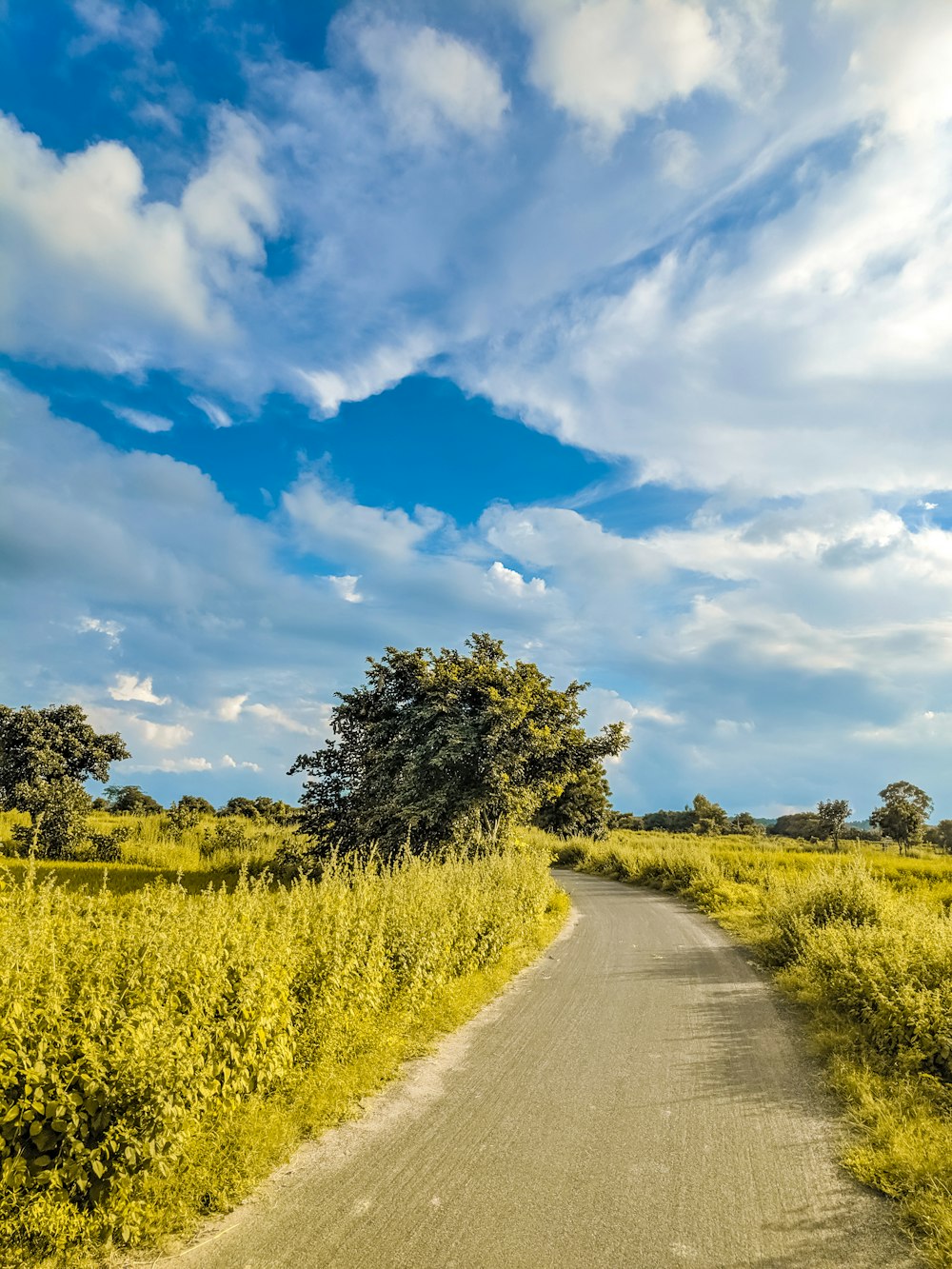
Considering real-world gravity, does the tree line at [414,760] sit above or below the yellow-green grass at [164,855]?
above

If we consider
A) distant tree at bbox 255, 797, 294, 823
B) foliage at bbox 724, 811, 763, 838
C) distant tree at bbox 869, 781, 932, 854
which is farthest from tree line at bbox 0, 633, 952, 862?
foliage at bbox 724, 811, 763, 838

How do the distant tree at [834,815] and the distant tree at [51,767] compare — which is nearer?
the distant tree at [51,767]

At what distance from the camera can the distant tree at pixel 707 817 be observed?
3177 inches

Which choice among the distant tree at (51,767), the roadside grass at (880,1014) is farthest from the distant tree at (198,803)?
the roadside grass at (880,1014)

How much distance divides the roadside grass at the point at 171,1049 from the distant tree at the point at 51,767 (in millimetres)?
22763

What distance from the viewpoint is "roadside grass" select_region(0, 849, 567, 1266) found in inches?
152

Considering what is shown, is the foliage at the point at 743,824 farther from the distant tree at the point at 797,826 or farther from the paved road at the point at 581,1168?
the paved road at the point at 581,1168

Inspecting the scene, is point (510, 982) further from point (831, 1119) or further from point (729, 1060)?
point (831, 1119)

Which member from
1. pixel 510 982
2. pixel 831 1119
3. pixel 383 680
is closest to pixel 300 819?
pixel 383 680

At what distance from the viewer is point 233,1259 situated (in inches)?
155

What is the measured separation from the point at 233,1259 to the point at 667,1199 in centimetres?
276

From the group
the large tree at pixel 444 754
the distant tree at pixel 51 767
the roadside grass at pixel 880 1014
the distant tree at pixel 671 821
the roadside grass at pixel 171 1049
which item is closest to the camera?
the roadside grass at pixel 171 1049

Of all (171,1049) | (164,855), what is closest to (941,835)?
(164,855)

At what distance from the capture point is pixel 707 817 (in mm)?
87000
